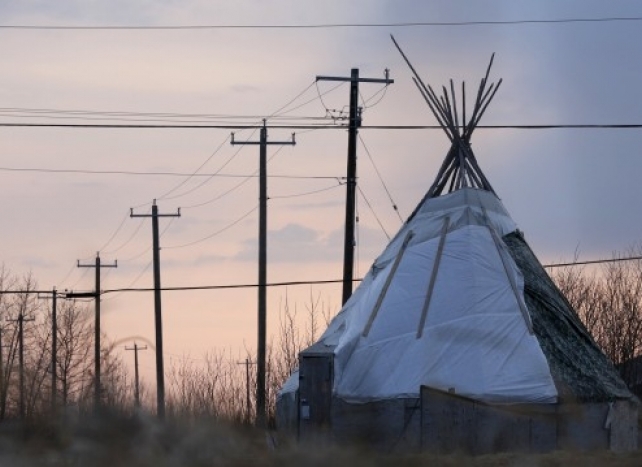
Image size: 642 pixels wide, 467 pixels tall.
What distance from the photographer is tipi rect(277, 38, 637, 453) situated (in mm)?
22312

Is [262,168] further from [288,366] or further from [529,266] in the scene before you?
[529,266]

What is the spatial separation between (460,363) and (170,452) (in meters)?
6.72

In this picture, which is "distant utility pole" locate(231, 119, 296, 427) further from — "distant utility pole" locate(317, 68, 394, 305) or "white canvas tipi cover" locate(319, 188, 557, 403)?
"white canvas tipi cover" locate(319, 188, 557, 403)

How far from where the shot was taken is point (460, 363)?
23.1 m

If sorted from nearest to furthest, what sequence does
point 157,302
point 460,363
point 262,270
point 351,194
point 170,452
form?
point 170,452 → point 460,363 → point 351,194 → point 262,270 → point 157,302

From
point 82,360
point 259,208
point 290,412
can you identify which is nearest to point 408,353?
point 290,412

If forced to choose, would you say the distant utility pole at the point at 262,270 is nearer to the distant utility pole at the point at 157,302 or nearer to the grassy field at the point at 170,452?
the distant utility pole at the point at 157,302

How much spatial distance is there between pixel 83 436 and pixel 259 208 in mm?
17191

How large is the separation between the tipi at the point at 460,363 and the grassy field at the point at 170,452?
2346mm

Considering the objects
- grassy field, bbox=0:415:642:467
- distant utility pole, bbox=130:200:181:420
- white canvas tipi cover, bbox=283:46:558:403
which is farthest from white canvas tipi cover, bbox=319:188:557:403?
distant utility pole, bbox=130:200:181:420

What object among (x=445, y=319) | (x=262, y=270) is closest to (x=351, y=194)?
(x=262, y=270)

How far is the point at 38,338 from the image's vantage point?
185 ft

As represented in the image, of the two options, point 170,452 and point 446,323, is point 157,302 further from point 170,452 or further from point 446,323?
point 170,452

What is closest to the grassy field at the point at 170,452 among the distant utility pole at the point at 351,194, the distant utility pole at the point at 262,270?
the distant utility pole at the point at 351,194
